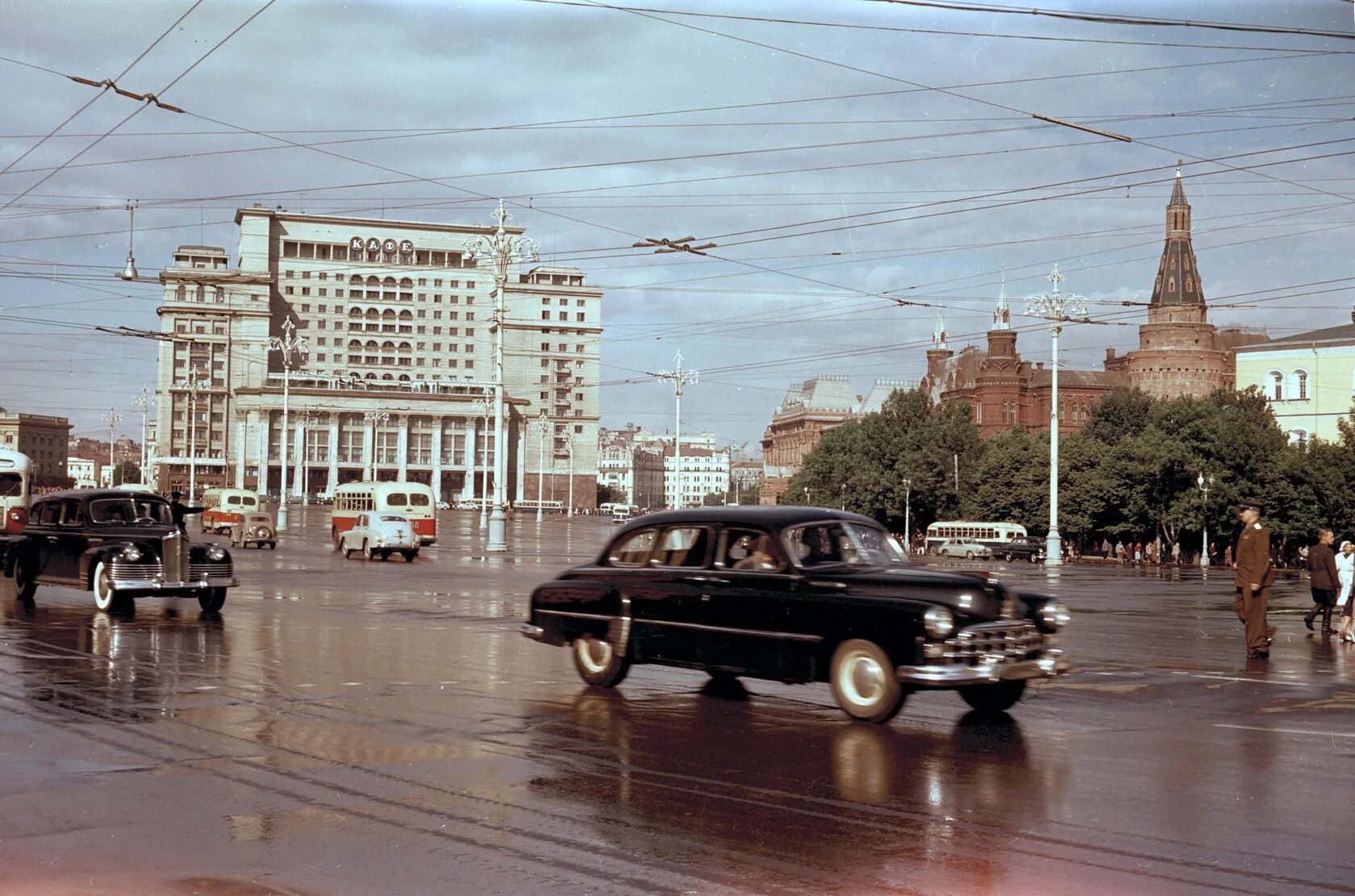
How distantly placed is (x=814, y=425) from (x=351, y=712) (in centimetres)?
18500

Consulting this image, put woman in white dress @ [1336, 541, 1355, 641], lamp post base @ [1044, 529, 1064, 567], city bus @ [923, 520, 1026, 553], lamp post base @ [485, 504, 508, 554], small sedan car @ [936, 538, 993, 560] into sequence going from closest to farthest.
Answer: woman in white dress @ [1336, 541, 1355, 641] < lamp post base @ [485, 504, 508, 554] < lamp post base @ [1044, 529, 1064, 567] < small sedan car @ [936, 538, 993, 560] < city bus @ [923, 520, 1026, 553]

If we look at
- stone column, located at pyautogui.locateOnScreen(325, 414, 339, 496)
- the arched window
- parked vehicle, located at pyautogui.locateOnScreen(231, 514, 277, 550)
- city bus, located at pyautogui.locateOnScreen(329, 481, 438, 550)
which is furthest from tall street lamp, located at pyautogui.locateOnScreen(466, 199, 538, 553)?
stone column, located at pyautogui.locateOnScreen(325, 414, 339, 496)

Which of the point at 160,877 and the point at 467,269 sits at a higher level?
the point at 467,269

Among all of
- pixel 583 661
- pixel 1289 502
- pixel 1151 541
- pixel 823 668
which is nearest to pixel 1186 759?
pixel 823 668

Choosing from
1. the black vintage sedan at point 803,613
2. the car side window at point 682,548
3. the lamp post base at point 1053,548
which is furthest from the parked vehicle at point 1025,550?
the car side window at point 682,548

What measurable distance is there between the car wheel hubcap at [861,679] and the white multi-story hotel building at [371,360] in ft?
497

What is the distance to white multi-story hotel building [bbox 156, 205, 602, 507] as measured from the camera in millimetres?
167375

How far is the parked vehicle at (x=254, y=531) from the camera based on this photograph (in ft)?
172

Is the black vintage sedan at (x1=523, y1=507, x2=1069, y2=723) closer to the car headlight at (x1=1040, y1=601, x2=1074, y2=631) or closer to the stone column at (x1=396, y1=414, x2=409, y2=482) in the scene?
the car headlight at (x1=1040, y1=601, x2=1074, y2=631)

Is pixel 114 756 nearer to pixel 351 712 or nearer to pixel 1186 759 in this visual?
pixel 351 712

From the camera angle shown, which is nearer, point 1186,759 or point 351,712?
point 1186,759

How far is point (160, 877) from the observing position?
239 inches

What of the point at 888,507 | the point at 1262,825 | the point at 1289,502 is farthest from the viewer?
the point at 888,507

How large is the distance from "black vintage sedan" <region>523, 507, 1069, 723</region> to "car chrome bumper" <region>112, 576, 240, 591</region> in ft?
30.9
